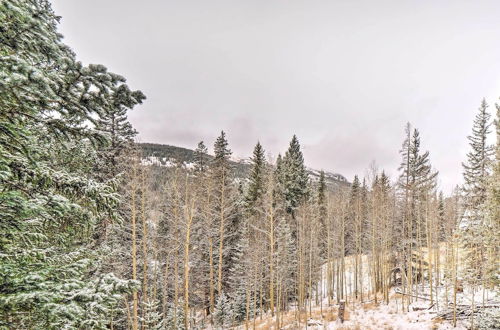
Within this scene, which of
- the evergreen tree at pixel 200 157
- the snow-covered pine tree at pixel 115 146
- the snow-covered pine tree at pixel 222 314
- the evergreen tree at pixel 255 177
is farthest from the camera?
the evergreen tree at pixel 255 177

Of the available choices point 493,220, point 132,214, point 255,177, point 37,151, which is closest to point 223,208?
point 255,177

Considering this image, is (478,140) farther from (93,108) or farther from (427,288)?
(93,108)

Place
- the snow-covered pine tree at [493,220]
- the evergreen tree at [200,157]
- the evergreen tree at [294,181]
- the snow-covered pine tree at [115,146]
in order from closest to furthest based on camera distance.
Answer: the snow-covered pine tree at [493,220] < the snow-covered pine tree at [115,146] < the evergreen tree at [200,157] < the evergreen tree at [294,181]

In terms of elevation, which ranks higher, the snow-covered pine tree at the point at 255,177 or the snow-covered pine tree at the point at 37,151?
the snow-covered pine tree at the point at 255,177

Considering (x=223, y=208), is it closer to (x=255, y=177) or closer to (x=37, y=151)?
(x=255, y=177)

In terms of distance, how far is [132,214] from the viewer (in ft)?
48.1

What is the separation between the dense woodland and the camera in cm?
338

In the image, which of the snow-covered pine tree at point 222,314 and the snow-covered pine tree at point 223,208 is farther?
the snow-covered pine tree at point 223,208

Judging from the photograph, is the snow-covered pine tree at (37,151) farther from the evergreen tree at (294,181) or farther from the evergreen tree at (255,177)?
the evergreen tree at (294,181)

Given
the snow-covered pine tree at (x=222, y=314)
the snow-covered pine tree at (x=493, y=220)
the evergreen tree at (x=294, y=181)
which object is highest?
the evergreen tree at (x=294, y=181)

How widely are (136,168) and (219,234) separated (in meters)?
11.8

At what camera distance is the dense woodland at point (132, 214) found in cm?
338

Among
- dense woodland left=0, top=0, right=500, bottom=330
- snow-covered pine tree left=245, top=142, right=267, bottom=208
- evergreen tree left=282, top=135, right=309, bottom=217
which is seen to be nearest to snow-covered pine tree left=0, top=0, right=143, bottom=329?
dense woodland left=0, top=0, right=500, bottom=330

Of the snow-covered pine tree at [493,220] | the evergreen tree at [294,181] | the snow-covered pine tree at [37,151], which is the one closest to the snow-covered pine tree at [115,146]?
the snow-covered pine tree at [37,151]
